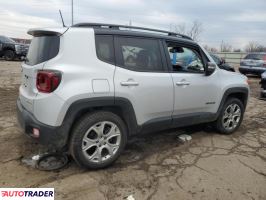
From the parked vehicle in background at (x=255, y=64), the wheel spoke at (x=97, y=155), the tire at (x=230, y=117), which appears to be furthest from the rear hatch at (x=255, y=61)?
the wheel spoke at (x=97, y=155)

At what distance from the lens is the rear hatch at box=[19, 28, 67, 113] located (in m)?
3.50

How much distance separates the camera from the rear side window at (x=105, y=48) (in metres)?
3.68

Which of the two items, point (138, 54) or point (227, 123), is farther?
point (227, 123)

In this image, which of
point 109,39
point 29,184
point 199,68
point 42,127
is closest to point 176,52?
point 199,68

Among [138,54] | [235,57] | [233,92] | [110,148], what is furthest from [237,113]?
[235,57]

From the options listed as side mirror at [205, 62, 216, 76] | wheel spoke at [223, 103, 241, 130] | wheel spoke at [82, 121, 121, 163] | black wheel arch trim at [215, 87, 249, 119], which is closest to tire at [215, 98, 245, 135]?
wheel spoke at [223, 103, 241, 130]

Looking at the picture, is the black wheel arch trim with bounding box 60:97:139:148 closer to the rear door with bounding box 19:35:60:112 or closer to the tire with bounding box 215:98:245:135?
the rear door with bounding box 19:35:60:112

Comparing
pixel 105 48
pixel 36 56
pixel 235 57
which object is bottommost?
pixel 36 56

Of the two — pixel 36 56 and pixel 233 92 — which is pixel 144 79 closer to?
pixel 36 56

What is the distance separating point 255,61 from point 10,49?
1569cm

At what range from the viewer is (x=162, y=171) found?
12.8 ft

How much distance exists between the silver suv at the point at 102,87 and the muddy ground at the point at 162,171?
33 cm

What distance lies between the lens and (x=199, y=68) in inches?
194

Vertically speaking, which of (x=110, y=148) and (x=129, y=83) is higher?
(x=129, y=83)
